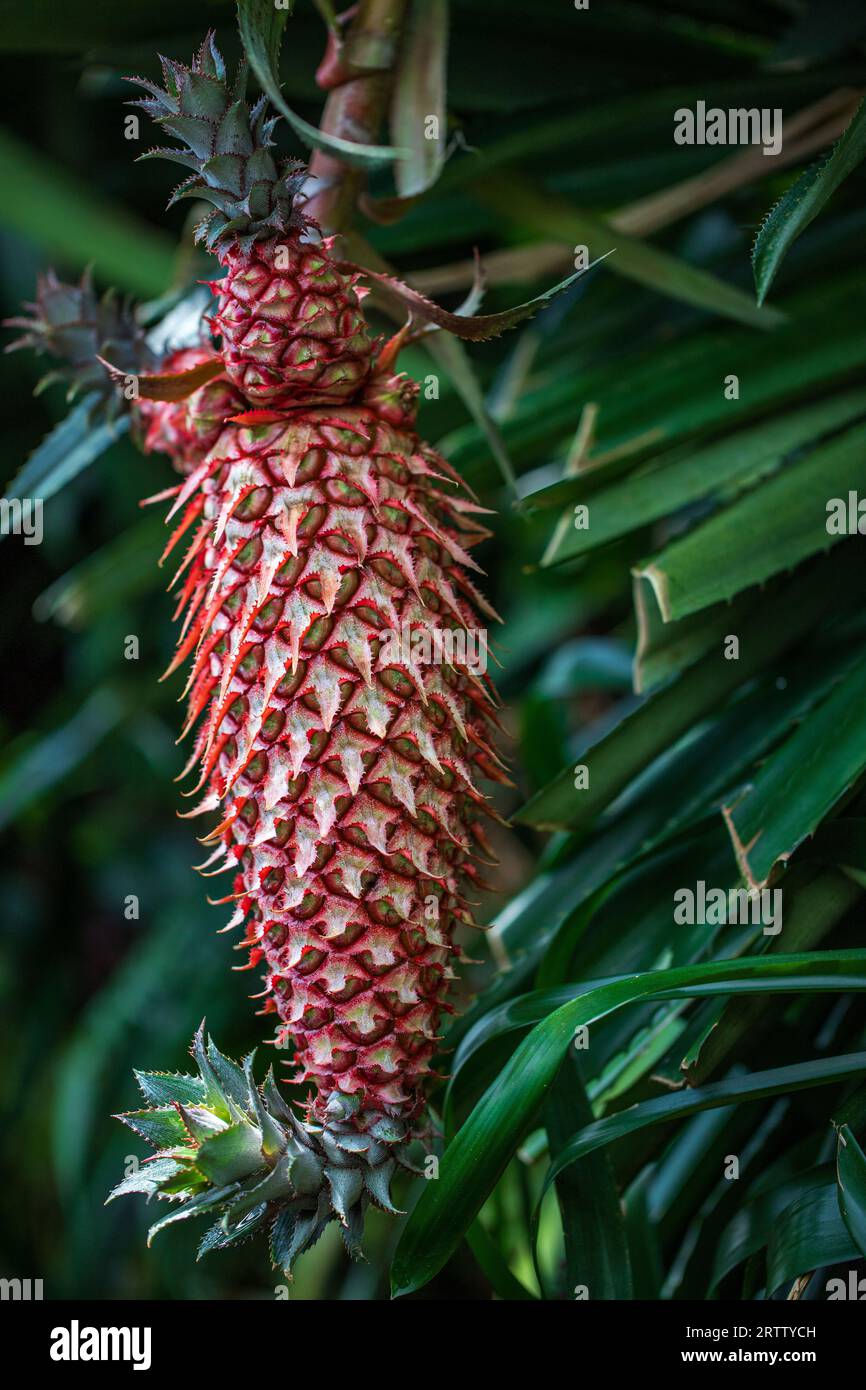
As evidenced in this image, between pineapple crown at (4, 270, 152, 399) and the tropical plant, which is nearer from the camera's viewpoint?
the tropical plant

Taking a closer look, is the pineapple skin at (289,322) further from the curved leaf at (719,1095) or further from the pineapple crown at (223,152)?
the curved leaf at (719,1095)

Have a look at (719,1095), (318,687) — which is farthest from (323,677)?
(719,1095)

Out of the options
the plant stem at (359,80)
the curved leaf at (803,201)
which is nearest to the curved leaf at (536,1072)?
the curved leaf at (803,201)

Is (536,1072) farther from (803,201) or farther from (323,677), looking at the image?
(803,201)

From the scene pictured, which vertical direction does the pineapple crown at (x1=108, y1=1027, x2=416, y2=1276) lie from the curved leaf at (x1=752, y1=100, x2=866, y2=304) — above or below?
below

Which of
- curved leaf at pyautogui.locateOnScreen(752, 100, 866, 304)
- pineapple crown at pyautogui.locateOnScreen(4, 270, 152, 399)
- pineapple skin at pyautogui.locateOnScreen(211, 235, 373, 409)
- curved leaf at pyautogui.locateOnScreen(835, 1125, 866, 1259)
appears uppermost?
pineapple crown at pyautogui.locateOnScreen(4, 270, 152, 399)

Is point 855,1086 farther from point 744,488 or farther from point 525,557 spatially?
point 525,557

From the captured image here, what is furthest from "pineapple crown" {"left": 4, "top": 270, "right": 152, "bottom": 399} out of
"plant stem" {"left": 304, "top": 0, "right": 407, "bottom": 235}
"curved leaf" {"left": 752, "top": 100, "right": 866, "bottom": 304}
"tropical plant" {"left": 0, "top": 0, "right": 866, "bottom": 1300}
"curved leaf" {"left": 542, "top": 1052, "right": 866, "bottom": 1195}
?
"curved leaf" {"left": 542, "top": 1052, "right": 866, "bottom": 1195}

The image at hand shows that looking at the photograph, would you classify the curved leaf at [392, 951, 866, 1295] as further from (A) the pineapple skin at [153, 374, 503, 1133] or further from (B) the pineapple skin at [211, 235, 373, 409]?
(B) the pineapple skin at [211, 235, 373, 409]
